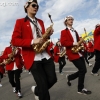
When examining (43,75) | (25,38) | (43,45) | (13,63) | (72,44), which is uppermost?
(25,38)

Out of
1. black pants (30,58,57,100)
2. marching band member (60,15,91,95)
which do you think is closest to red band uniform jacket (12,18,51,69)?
black pants (30,58,57,100)

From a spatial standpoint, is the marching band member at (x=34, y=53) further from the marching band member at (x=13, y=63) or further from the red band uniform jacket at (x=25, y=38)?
the marching band member at (x=13, y=63)

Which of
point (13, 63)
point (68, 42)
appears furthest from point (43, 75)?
point (13, 63)

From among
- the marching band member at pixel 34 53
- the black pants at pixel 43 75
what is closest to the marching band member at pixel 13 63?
the marching band member at pixel 34 53

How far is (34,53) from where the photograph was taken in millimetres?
3604

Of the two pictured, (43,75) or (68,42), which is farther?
(68,42)

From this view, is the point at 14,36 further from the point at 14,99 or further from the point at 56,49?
the point at 56,49

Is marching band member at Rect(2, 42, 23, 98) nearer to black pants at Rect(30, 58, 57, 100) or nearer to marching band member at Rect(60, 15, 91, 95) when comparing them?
marching band member at Rect(60, 15, 91, 95)

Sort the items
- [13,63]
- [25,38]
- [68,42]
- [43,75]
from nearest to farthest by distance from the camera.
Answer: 1. [43,75]
2. [25,38]
3. [68,42]
4. [13,63]

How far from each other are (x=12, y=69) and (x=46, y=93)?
3.36 m

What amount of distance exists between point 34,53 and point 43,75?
45 cm

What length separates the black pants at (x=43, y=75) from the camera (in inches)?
137

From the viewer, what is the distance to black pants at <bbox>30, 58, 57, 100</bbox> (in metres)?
3.47

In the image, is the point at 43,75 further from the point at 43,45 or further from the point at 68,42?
the point at 68,42
